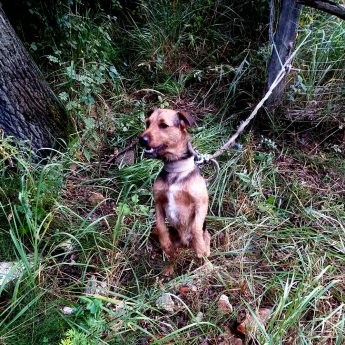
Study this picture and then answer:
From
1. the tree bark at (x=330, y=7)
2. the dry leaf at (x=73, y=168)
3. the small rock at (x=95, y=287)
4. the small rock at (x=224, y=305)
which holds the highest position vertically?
the tree bark at (x=330, y=7)

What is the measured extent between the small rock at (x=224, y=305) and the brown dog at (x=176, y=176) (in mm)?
407

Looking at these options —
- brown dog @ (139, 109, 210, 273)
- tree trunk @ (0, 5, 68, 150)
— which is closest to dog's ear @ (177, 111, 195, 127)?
brown dog @ (139, 109, 210, 273)

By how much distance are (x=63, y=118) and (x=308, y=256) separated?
2.64m

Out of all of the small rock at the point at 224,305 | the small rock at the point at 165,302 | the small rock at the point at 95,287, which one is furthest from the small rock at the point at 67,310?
the small rock at the point at 224,305

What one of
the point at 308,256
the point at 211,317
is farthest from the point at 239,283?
the point at 308,256

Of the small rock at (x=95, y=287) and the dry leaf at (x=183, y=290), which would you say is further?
the dry leaf at (x=183, y=290)

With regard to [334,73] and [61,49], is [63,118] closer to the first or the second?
[61,49]

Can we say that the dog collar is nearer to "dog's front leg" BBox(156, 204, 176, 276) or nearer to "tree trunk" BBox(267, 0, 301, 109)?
"dog's front leg" BBox(156, 204, 176, 276)

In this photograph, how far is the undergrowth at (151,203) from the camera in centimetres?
261

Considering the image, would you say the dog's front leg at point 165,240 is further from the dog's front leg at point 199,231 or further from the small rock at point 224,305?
the small rock at point 224,305

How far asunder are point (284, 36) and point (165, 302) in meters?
2.92

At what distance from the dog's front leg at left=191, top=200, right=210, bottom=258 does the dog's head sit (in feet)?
1.29

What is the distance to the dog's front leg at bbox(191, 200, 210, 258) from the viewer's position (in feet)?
9.62

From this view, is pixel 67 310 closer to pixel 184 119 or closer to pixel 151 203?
pixel 151 203
